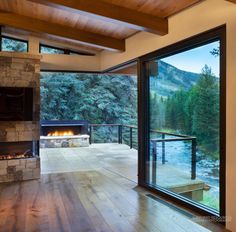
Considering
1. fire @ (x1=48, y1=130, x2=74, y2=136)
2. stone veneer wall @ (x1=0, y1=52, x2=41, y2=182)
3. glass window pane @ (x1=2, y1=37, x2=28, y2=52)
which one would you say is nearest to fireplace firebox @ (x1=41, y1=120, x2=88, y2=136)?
fire @ (x1=48, y1=130, x2=74, y2=136)

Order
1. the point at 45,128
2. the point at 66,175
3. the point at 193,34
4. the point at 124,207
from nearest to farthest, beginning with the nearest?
the point at 193,34 < the point at 124,207 < the point at 66,175 < the point at 45,128

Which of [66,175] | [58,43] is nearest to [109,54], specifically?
[58,43]

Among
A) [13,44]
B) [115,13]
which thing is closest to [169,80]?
[115,13]

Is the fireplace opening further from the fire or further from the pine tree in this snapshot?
the fire

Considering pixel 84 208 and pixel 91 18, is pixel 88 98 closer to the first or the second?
pixel 91 18

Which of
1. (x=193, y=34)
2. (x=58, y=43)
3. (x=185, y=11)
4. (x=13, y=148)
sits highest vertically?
(x=58, y=43)

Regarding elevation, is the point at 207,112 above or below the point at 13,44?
below

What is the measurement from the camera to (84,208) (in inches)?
147

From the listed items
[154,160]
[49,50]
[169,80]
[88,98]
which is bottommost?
[154,160]

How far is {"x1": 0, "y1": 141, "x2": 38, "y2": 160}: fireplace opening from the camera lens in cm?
550

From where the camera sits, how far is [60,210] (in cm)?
367

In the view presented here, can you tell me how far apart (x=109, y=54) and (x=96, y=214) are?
4.15m

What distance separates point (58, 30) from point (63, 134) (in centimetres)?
549

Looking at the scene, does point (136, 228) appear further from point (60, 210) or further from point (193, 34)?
point (193, 34)
